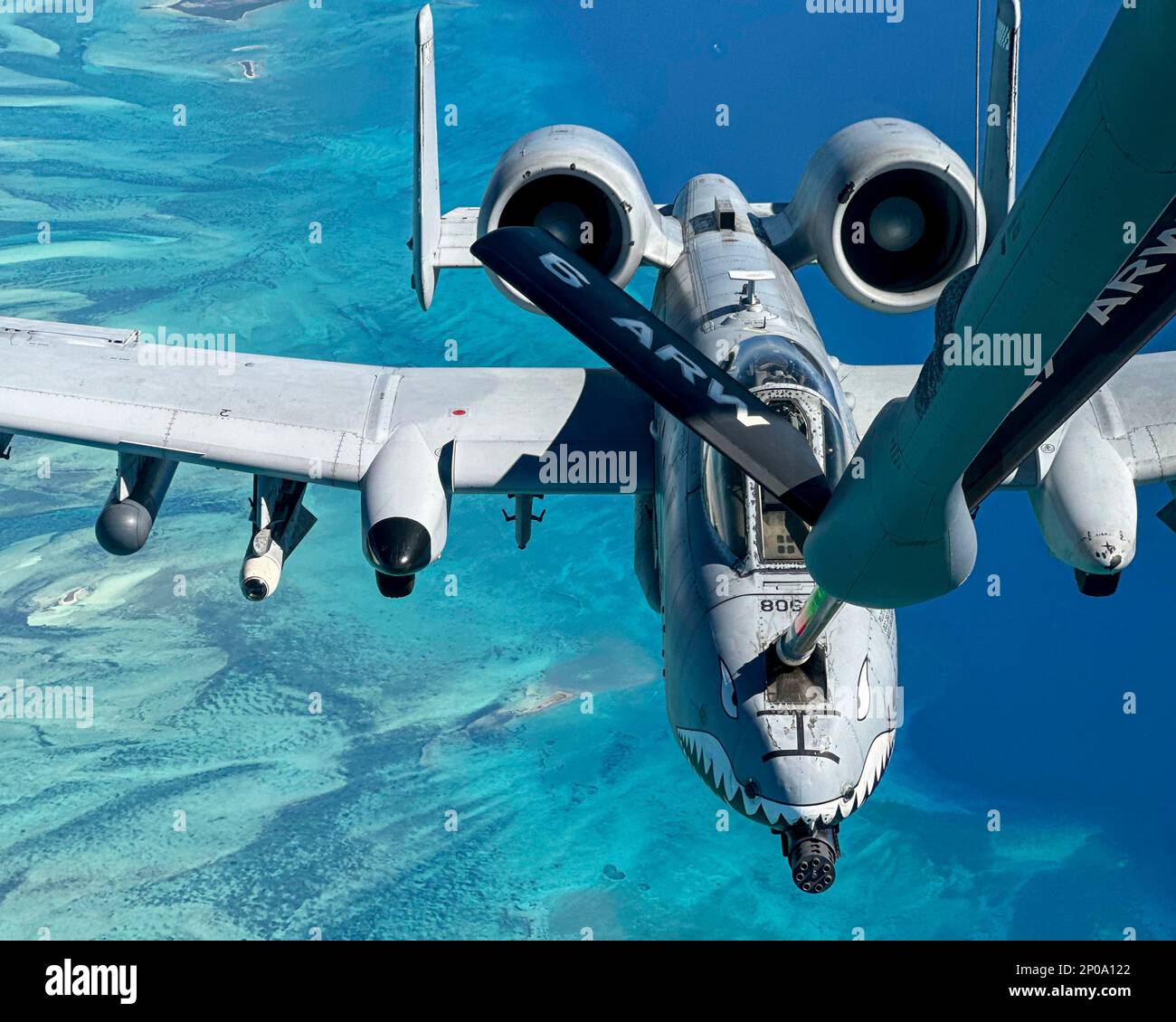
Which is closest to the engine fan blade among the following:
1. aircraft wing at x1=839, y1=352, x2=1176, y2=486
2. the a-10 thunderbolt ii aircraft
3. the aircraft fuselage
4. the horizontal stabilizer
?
the a-10 thunderbolt ii aircraft

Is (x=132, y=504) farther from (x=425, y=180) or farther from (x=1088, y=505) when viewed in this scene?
(x=1088, y=505)

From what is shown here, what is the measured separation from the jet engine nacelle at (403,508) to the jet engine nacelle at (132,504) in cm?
379

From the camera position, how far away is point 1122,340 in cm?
744

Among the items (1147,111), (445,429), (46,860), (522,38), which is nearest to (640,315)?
(1147,111)

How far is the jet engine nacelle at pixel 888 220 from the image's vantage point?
1936 centimetres

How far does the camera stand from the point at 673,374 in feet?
30.9

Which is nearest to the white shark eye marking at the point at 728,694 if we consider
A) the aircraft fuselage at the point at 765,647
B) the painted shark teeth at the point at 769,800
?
the aircraft fuselage at the point at 765,647

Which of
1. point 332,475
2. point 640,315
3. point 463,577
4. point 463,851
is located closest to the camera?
point 640,315

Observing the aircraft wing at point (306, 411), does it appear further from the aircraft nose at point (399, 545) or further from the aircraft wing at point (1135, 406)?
the aircraft wing at point (1135, 406)

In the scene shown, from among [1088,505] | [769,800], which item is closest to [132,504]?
[769,800]

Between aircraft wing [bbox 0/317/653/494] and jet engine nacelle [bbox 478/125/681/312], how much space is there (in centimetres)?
178

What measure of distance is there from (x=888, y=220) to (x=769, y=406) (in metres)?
7.64

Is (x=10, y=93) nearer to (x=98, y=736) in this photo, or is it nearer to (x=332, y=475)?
(x=98, y=736)

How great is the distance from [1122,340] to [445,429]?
12.8 meters
